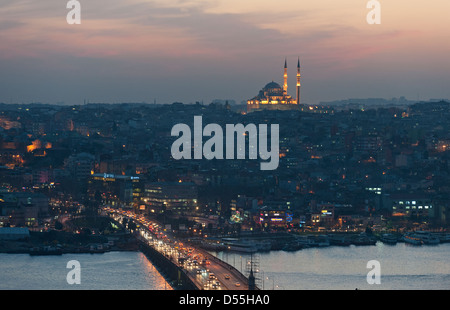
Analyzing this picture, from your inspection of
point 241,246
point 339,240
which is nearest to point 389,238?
point 339,240

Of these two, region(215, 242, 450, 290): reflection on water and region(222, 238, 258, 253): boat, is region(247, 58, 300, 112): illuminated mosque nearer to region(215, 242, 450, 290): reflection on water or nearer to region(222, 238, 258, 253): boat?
region(215, 242, 450, 290): reflection on water

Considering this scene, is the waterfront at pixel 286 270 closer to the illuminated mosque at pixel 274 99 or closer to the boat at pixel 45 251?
the boat at pixel 45 251

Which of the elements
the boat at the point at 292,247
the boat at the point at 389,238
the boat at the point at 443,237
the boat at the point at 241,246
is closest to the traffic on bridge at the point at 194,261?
the boat at the point at 241,246

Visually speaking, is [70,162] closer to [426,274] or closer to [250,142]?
[250,142]

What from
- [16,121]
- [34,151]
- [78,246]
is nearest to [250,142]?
[34,151]

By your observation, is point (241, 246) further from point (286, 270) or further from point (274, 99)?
point (274, 99)
